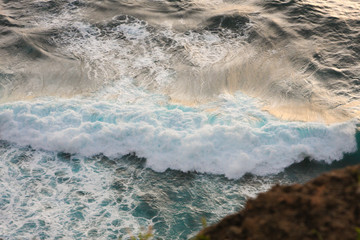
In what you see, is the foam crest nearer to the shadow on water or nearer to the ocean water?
the ocean water

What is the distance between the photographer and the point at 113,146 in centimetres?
1039

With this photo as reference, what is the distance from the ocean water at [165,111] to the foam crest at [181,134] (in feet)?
0.11

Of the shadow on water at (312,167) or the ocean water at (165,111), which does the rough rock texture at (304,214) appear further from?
the shadow on water at (312,167)

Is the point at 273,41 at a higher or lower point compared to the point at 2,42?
higher

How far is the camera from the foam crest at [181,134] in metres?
9.91

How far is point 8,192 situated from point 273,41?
33.5ft

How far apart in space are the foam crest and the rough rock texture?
16.7 feet

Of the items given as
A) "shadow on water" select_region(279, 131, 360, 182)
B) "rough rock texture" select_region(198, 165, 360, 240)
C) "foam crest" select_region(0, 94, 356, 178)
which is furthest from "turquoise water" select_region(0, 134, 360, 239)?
"rough rock texture" select_region(198, 165, 360, 240)

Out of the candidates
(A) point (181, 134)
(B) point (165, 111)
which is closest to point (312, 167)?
(A) point (181, 134)

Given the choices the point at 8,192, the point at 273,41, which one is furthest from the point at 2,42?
the point at 273,41

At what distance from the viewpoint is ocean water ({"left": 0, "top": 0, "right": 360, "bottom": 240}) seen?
880 cm

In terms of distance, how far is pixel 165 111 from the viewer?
11.1 meters

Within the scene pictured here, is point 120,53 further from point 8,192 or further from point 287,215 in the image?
point 287,215

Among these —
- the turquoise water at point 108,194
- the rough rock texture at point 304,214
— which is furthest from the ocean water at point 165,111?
the rough rock texture at point 304,214
